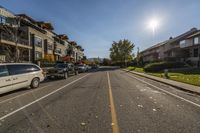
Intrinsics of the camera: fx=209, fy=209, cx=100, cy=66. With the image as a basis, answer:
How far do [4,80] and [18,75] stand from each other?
1.41m

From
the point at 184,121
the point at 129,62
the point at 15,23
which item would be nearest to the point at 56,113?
the point at 184,121

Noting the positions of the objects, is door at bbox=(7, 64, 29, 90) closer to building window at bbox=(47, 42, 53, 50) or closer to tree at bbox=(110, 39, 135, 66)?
building window at bbox=(47, 42, 53, 50)

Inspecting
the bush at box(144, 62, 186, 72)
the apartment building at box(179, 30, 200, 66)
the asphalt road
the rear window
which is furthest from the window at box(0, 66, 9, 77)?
the apartment building at box(179, 30, 200, 66)

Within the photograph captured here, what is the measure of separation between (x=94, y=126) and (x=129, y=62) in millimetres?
83691

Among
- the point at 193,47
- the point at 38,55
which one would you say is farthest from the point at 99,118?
the point at 193,47

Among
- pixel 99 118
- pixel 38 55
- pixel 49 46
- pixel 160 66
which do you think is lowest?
pixel 99 118

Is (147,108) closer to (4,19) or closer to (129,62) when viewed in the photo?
(4,19)

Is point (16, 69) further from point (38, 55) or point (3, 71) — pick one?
point (38, 55)

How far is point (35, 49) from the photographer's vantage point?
44656 mm

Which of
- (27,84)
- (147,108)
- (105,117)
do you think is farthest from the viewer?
(27,84)

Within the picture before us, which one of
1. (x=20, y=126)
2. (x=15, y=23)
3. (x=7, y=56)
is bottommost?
(x=20, y=126)

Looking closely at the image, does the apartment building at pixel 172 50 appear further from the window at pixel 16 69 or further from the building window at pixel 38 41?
the window at pixel 16 69

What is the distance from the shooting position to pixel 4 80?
1161 centimetres

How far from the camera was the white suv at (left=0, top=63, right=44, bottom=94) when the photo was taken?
11695 millimetres
